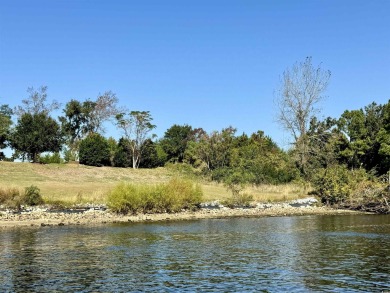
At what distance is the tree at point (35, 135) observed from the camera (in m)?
69.2

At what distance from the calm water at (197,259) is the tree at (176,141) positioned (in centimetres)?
6296

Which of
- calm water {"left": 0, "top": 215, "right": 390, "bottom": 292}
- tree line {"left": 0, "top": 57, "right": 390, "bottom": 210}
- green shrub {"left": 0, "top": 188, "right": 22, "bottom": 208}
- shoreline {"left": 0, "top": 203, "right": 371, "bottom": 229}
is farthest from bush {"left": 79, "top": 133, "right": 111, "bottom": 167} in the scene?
calm water {"left": 0, "top": 215, "right": 390, "bottom": 292}

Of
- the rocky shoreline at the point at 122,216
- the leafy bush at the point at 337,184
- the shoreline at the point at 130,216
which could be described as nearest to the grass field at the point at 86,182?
the rocky shoreline at the point at 122,216

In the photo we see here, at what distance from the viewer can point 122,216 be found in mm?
33062

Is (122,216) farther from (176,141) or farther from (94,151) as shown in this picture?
(176,141)

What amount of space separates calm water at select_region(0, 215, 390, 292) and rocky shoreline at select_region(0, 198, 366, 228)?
125 inches

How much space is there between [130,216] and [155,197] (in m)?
2.79

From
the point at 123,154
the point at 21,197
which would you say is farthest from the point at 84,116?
the point at 21,197

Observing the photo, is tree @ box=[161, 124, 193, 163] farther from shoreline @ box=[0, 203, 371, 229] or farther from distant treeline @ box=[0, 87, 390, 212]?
shoreline @ box=[0, 203, 371, 229]

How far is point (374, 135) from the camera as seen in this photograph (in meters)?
56.2

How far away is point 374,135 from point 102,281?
49769mm

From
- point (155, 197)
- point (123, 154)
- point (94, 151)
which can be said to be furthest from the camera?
point (123, 154)

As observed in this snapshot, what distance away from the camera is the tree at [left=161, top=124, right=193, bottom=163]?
89688mm

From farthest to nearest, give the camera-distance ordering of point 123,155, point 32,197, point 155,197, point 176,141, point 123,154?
point 176,141 < point 123,154 < point 123,155 < point 32,197 < point 155,197
